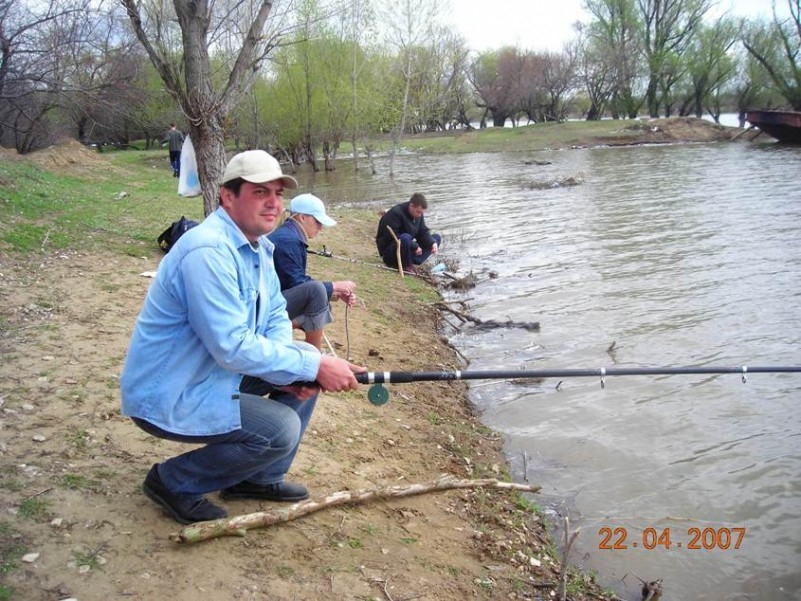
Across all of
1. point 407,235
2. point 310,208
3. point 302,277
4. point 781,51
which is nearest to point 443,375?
point 302,277

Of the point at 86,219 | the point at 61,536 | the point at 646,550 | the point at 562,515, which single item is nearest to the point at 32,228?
the point at 86,219

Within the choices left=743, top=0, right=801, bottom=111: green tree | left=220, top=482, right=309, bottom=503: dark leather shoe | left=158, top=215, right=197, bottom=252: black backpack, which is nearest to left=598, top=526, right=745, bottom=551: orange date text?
left=220, top=482, right=309, bottom=503: dark leather shoe

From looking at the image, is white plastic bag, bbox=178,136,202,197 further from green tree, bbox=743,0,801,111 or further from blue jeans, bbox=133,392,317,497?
green tree, bbox=743,0,801,111

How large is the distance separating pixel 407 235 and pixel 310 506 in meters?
7.58

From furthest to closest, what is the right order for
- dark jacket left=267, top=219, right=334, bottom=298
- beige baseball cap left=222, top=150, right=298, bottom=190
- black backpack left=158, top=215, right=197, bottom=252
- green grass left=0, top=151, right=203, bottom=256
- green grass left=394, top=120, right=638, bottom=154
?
green grass left=394, top=120, right=638, bottom=154, green grass left=0, top=151, right=203, bottom=256, black backpack left=158, top=215, right=197, bottom=252, dark jacket left=267, top=219, right=334, bottom=298, beige baseball cap left=222, top=150, right=298, bottom=190

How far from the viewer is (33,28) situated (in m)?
11.9

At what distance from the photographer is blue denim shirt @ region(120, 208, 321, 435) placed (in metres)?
2.86

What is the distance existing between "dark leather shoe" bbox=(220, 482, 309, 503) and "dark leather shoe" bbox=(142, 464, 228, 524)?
0.91ft

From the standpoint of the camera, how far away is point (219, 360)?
2.91m

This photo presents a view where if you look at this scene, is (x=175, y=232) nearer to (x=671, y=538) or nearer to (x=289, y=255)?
(x=289, y=255)

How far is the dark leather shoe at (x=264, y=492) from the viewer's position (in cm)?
360

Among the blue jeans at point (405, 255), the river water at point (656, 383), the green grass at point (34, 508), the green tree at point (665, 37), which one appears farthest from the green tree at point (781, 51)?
the green grass at point (34, 508)

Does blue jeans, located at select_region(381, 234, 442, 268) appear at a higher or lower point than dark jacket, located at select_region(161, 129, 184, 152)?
lower

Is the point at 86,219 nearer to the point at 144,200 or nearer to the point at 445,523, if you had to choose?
the point at 144,200
